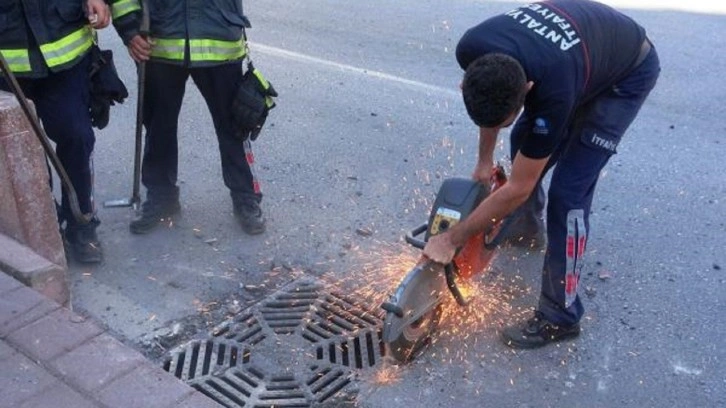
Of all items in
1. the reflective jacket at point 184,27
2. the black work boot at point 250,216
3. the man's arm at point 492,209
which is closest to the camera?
the man's arm at point 492,209

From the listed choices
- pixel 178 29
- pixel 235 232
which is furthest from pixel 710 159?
pixel 178 29

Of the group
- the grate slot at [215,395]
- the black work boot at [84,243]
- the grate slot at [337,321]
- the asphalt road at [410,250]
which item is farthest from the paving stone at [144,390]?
the black work boot at [84,243]

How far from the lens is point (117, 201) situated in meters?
4.23

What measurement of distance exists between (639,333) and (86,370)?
2350mm

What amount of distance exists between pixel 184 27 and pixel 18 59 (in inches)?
30.2

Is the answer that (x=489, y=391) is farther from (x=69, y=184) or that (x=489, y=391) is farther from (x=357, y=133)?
(x=357, y=133)

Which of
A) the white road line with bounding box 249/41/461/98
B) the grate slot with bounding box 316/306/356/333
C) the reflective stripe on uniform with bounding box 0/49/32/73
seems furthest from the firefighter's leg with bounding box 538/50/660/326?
the white road line with bounding box 249/41/461/98

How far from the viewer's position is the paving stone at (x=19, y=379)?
264 cm

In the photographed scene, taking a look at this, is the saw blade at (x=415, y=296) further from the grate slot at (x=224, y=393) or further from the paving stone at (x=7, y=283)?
the paving stone at (x=7, y=283)

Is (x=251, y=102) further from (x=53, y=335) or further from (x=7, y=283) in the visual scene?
(x=53, y=335)

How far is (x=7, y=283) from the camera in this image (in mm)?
3150

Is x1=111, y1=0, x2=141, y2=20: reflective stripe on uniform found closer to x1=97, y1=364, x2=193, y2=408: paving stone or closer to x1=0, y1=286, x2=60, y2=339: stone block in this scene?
x1=0, y1=286, x2=60, y2=339: stone block

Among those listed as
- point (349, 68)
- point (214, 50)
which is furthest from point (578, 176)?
point (349, 68)

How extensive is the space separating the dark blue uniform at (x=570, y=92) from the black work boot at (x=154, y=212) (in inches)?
78.8
